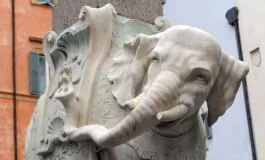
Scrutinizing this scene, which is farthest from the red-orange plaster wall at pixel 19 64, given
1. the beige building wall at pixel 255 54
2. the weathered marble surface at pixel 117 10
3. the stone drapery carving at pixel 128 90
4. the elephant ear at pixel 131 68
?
the elephant ear at pixel 131 68

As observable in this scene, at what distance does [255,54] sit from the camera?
11789 mm

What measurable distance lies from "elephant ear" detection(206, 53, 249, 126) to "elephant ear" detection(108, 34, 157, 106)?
27 centimetres

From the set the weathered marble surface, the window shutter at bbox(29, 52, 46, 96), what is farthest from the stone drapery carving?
the window shutter at bbox(29, 52, 46, 96)

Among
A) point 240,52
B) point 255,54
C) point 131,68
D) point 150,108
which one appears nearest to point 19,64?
point 240,52

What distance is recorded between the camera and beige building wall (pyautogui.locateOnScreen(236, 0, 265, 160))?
37.1 feet

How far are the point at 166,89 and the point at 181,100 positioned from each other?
0.27 ft

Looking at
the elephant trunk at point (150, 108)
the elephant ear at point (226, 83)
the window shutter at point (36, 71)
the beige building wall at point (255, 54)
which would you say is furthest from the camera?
the window shutter at point (36, 71)

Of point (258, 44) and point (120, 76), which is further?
point (258, 44)

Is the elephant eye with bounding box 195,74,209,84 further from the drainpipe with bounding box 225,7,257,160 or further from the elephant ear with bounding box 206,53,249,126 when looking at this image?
the drainpipe with bounding box 225,7,257,160

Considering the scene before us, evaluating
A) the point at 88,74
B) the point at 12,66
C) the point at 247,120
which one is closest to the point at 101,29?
the point at 88,74

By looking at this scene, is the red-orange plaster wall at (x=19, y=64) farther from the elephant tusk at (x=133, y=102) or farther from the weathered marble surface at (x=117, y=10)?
the elephant tusk at (x=133, y=102)

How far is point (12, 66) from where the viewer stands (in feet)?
53.8

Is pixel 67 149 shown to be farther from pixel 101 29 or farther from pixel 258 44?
pixel 258 44

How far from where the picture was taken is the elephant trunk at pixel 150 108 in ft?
8.27
